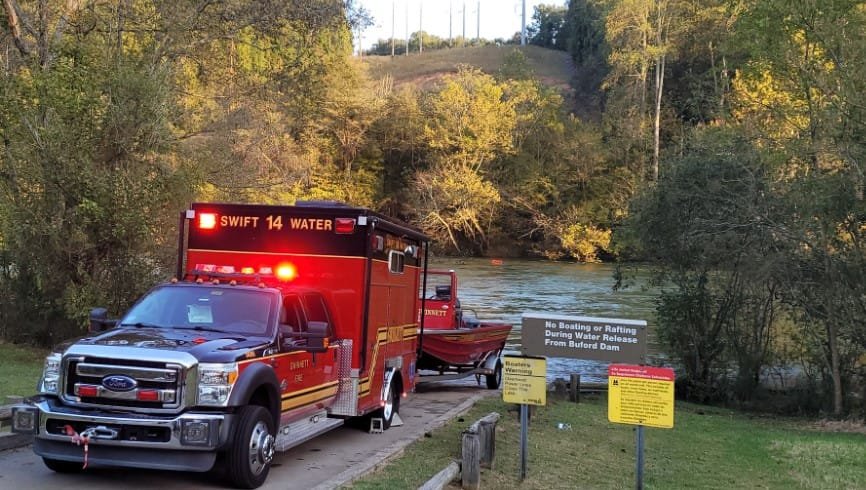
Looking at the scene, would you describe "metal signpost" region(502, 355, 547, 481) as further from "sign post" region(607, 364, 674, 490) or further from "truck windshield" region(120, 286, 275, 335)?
"truck windshield" region(120, 286, 275, 335)

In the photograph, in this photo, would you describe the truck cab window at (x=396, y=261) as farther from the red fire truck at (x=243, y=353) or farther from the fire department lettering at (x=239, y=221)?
the fire department lettering at (x=239, y=221)

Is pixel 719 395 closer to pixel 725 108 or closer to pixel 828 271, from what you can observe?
pixel 828 271

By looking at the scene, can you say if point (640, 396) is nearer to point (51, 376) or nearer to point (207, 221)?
point (51, 376)

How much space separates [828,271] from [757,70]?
5.04 m

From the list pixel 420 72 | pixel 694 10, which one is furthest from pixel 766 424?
pixel 420 72

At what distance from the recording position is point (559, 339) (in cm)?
866

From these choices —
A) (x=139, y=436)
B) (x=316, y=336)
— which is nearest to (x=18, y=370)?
(x=316, y=336)

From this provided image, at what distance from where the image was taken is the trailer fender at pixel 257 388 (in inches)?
279

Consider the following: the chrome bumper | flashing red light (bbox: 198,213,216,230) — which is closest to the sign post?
the chrome bumper

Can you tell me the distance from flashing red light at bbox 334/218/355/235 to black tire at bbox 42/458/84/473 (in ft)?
12.7

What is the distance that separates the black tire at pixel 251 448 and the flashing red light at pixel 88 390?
122 cm

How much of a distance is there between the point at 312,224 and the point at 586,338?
3.68 meters

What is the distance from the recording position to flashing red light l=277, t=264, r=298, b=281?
9.97m

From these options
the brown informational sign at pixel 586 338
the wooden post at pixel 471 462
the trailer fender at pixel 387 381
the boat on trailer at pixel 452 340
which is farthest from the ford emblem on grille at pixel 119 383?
the boat on trailer at pixel 452 340
